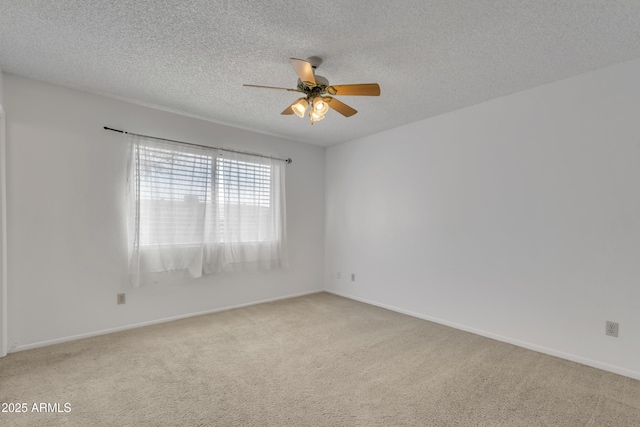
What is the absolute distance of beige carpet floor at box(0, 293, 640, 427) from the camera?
1876 millimetres

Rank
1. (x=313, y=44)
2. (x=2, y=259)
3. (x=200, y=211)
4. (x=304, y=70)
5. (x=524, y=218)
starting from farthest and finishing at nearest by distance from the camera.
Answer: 1. (x=200, y=211)
2. (x=524, y=218)
3. (x=2, y=259)
4. (x=313, y=44)
5. (x=304, y=70)

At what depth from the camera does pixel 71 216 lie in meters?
3.02

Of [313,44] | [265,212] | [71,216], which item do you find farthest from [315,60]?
[71,216]

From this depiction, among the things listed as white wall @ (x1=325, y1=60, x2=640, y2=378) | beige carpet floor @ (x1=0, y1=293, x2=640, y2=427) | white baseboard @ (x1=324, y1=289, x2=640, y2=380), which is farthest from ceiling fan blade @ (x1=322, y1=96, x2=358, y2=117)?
white baseboard @ (x1=324, y1=289, x2=640, y2=380)

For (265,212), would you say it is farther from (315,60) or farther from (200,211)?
(315,60)

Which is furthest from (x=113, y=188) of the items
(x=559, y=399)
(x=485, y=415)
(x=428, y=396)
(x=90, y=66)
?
(x=559, y=399)

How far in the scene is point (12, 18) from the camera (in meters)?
1.98

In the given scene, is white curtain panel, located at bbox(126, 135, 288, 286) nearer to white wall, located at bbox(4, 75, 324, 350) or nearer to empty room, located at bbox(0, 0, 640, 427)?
empty room, located at bbox(0, 0, 640, 427)

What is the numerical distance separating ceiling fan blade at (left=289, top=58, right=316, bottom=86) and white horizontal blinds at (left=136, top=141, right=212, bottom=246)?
6.96 feet

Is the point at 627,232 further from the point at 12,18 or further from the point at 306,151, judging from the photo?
the point at 12,18

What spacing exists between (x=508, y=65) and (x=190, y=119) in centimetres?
346

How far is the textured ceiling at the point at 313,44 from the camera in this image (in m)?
1.87

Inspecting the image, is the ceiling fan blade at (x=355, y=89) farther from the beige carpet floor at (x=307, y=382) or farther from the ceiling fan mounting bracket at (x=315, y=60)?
the beige carpet floor at (x=307, y=382)

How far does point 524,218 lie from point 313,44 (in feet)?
8.38
